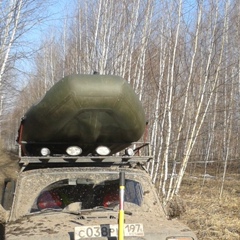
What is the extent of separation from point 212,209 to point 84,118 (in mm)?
6596

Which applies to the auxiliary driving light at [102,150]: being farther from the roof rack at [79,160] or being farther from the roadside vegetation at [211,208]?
the roadside vegetation at [211,208]

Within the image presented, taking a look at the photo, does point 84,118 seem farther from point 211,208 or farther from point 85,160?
point 211,208

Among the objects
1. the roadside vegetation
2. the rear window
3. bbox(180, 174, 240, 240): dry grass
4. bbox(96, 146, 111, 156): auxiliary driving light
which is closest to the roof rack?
bbox(96, 146, 111, 156): auxiliary driving light

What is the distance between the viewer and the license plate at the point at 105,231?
3.89m

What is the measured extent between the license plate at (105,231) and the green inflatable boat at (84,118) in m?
1.55

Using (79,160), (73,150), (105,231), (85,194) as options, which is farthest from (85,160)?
(105,231)

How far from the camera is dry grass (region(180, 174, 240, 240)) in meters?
8.27

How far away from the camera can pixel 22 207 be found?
4.70 meters

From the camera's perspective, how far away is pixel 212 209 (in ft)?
35.3

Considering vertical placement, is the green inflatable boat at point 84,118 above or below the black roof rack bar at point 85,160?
above

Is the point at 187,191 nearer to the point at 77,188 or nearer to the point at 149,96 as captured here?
the point at 149,96

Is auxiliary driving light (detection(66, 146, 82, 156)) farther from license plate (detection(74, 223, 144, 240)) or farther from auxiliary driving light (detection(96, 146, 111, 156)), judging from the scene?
license plate (detection(74, 223, 144, 240))

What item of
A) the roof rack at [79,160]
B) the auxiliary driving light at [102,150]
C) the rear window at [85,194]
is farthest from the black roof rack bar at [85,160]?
the rear window at [85,194]

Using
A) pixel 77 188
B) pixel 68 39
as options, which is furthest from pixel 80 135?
pixel 68 39
